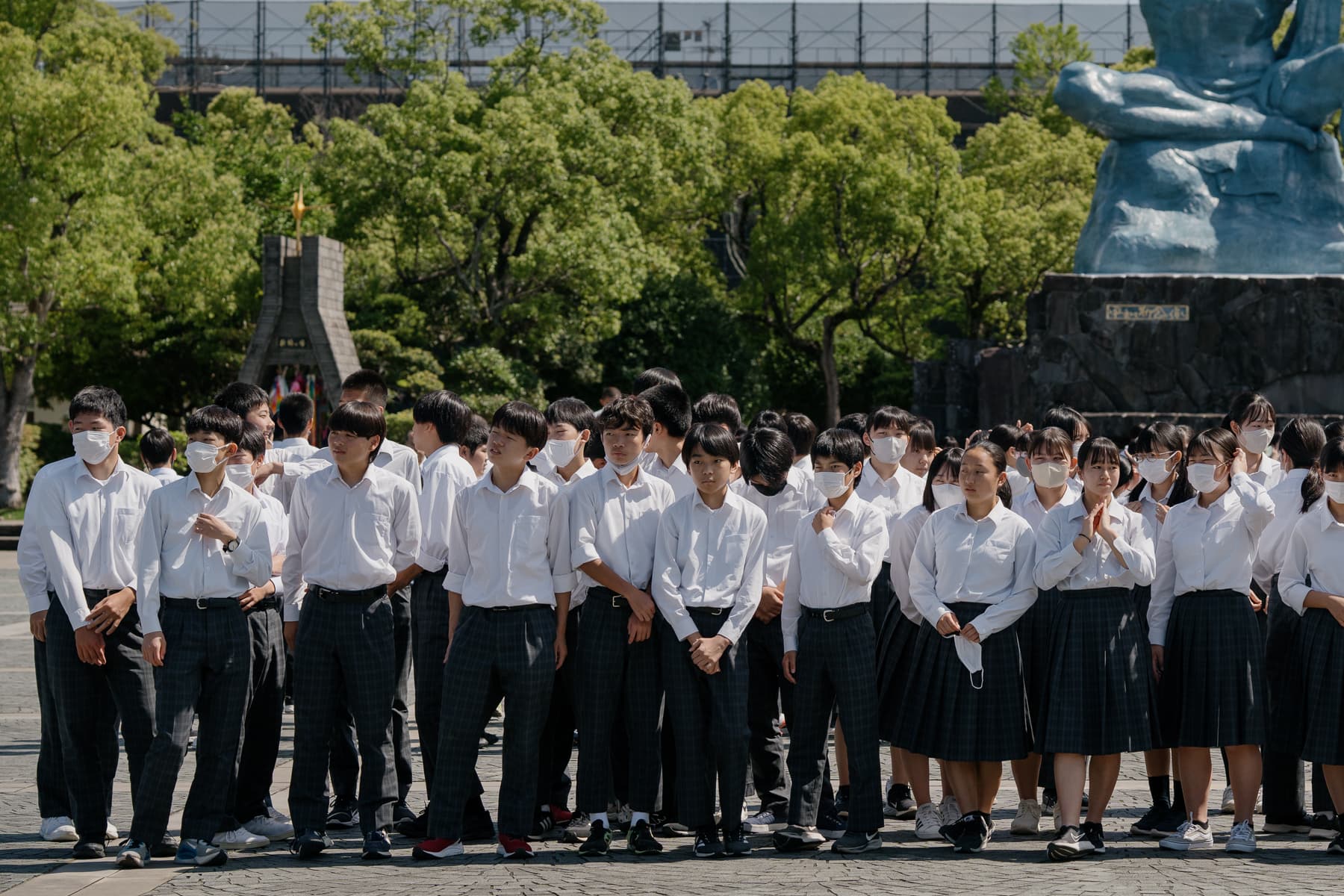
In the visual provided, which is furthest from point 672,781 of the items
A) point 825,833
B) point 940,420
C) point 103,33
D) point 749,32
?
point 749,32

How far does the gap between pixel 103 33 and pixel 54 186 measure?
8408 millimetres

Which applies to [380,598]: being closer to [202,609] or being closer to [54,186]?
[202,609]

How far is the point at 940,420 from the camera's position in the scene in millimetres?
21109

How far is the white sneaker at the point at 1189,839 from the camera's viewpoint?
5.98 meters

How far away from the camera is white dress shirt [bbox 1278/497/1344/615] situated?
605 centimetres

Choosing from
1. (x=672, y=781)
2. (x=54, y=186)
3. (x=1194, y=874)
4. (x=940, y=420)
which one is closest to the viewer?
(x=1194, y=874)

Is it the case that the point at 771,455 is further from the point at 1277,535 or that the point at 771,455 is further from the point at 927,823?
the point at 1277,535

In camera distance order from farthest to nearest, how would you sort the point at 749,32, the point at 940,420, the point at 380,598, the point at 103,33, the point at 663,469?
1. the point at 749,32
2. the point at 103,33
3. the point at 940,420
4. the point at 663,469
5. the point at 380,598

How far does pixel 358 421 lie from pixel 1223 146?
1378cm

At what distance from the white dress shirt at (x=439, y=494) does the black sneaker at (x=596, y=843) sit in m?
1.37

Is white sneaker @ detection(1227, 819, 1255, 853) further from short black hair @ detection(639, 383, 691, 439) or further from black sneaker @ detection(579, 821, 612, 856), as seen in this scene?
short black hair @ detection(639, 383, 691, 439)

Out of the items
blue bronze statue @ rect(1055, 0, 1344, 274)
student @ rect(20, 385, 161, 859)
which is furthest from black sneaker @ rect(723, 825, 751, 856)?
blue bronze statue @ rect(1055, 0, 1344, 274)

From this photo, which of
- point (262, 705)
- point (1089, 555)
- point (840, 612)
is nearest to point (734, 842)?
point (840, 612)

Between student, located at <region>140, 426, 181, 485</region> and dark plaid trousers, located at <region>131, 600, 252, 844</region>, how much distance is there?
0.99 metres
